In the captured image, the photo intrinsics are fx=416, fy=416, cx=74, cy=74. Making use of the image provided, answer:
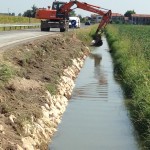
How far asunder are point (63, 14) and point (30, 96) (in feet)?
92.9

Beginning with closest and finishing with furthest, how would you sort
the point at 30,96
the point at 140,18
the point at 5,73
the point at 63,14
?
the point at 30,96 → the point at 5,73 → the point at 63,14 → the point at 140,18

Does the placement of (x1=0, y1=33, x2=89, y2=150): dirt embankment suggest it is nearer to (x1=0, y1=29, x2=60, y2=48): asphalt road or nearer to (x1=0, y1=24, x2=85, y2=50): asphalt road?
(x1=0, y1=24, x2=85, y2=50): asphalt road

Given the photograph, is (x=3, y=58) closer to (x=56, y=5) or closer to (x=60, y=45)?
(x=60, y=45)

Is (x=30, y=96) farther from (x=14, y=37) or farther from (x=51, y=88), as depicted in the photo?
(x=14, y=37)

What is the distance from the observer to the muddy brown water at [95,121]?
37.3 ft

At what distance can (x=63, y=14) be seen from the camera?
1599 inches

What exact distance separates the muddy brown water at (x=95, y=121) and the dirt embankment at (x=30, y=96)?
1.31 ft

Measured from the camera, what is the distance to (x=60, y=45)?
29203 mm

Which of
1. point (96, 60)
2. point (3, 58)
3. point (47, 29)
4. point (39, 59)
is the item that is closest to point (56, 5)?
point (47, 29)

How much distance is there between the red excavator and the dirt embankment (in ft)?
51.9

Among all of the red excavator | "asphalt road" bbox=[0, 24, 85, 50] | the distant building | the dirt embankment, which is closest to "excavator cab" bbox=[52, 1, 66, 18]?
the red excavator

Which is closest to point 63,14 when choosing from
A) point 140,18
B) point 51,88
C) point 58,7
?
point 58,7

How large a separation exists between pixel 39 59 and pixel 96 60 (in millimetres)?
13226

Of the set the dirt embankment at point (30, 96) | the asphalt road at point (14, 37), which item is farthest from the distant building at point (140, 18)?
the dirt embankment at point (30, 96)
